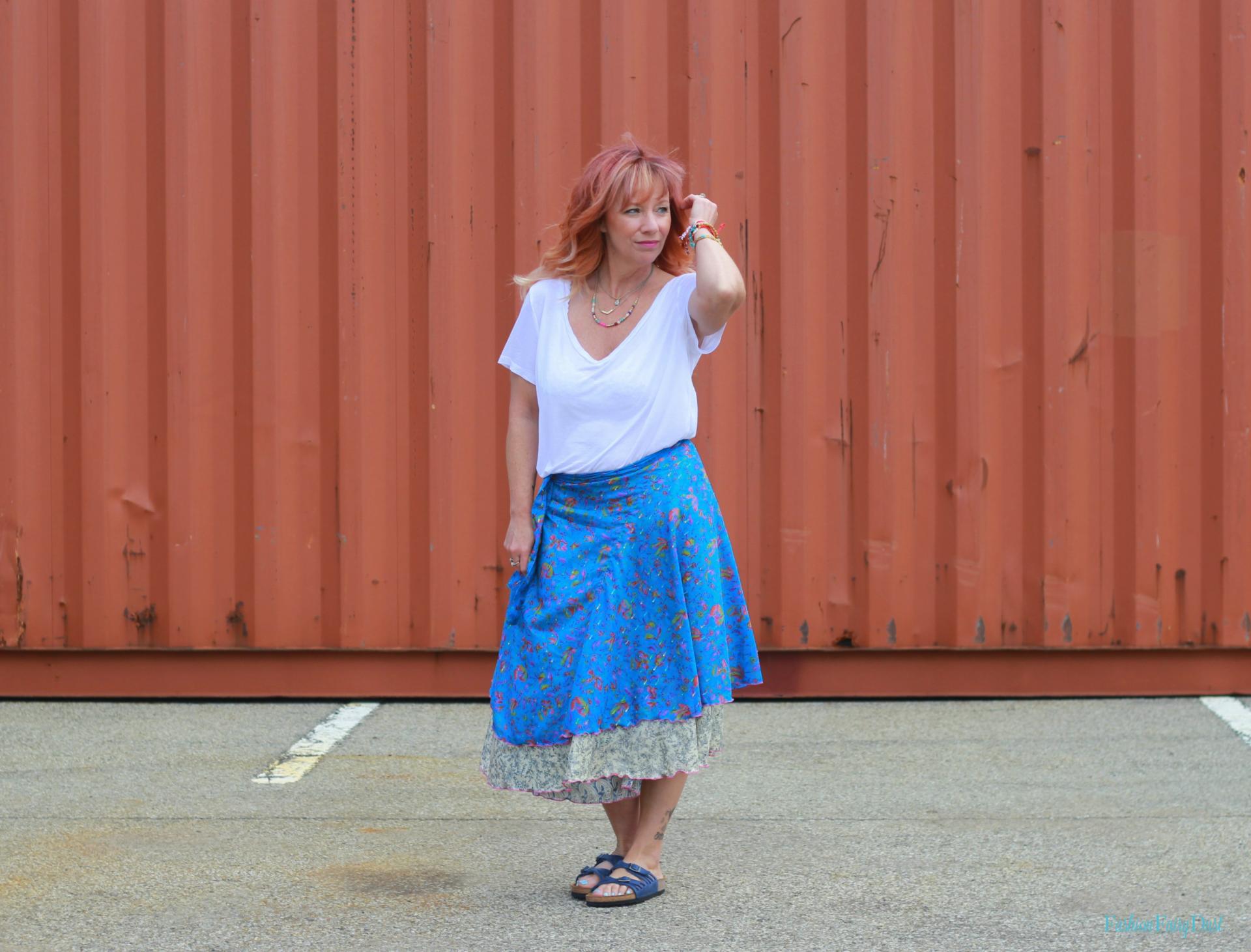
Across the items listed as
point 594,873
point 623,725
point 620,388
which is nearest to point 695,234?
point 620,388

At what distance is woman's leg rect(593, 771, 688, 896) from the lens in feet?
9.98

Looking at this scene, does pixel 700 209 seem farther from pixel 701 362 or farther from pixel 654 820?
pixel 701 362

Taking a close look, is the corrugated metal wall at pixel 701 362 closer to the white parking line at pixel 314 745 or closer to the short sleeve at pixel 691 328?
the white parking line at pixel 314 745

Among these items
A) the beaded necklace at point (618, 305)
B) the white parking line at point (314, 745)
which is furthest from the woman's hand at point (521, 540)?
the white parking line at point (314, 745)

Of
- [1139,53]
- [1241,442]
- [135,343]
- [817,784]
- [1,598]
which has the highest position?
[1139,53]

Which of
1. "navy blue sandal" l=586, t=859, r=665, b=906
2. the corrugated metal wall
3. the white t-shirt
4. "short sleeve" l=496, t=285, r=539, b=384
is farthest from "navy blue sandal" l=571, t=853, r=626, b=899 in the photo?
the corrugated metal wall

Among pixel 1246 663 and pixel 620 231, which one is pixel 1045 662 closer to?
pixel 1246 663

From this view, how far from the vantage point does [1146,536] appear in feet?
17.0

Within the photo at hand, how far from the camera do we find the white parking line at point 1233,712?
464 centimetres

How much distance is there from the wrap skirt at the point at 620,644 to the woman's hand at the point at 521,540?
0.17ft

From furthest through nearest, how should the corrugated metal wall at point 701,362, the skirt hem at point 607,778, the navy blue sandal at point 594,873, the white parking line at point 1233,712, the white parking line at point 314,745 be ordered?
the corrugated metal wall at point 701,362
the white parking line at point 1233,712
the white parking line at point 314,745
the navy blue sandal at point 594,873
the skirt hem at point 607,778

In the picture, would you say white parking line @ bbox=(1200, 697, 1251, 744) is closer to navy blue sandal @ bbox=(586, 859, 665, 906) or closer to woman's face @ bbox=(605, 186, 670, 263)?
navy blue sandal @ bbox=(586, 859, 665, 906)

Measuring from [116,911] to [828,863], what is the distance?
58.4 inches

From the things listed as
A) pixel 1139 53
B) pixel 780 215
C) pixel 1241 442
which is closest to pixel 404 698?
pixel 780 215
